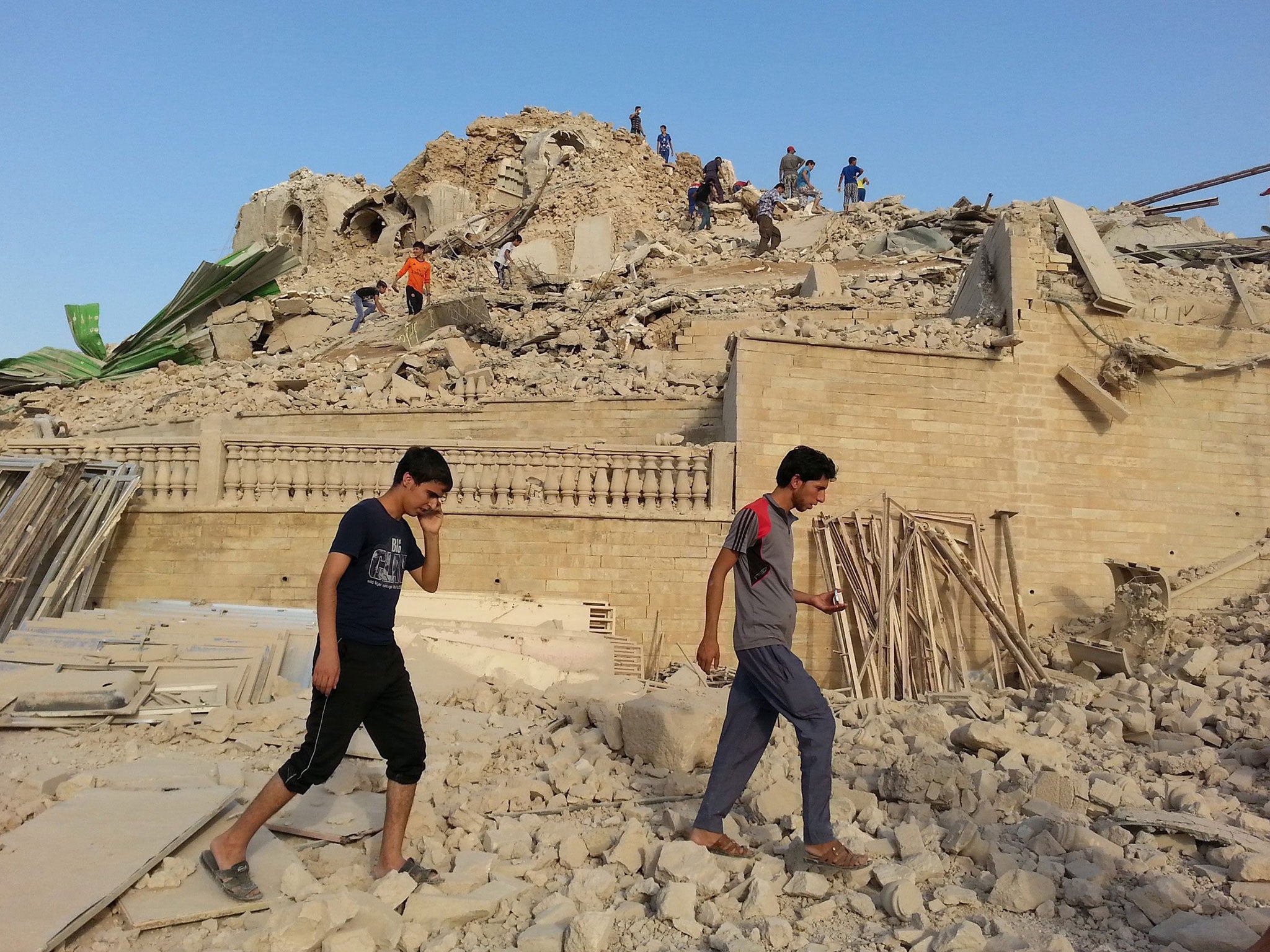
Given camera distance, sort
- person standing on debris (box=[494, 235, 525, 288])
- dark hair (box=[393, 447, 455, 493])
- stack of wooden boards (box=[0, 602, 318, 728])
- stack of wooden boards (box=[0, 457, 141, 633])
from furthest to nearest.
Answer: person standing on debris (box=[494, 235, 525, 288]), stack of wooden boards (box=[0, 457, 141, 633]), stack of wooden boards (box=[0, 602, 318, 728]), dark hair (box=[393, 447, 455, 493])

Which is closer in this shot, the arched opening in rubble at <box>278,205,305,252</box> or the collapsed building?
the collapsed building

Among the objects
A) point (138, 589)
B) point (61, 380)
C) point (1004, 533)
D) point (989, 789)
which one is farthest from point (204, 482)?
point (61, 380)

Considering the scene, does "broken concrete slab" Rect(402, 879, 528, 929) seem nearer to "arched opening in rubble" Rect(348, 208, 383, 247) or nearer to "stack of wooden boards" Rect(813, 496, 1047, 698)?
"stack of wooden boards" Rect(813, 496, 1047, 698)

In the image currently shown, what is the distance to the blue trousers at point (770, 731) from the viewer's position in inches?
151

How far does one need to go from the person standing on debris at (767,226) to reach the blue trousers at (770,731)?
16681 millimetres

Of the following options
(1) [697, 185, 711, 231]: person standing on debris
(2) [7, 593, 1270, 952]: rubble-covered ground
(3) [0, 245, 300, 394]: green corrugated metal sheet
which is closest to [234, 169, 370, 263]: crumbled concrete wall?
(3) [0, 245, 300, 394]: green corrugated metal sheet

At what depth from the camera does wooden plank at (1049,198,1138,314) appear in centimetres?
1043

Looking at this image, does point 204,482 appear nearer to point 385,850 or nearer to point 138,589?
point 138,589

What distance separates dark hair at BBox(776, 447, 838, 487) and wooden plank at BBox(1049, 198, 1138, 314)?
25.4 ft

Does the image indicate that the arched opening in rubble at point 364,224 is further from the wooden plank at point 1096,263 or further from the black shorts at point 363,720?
the black shorts at point 363,720

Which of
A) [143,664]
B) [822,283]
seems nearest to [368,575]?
[143,664]

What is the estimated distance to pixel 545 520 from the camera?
908 centimetres

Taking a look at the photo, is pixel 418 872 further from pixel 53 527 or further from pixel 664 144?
pixel 664 144

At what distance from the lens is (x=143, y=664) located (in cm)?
630
